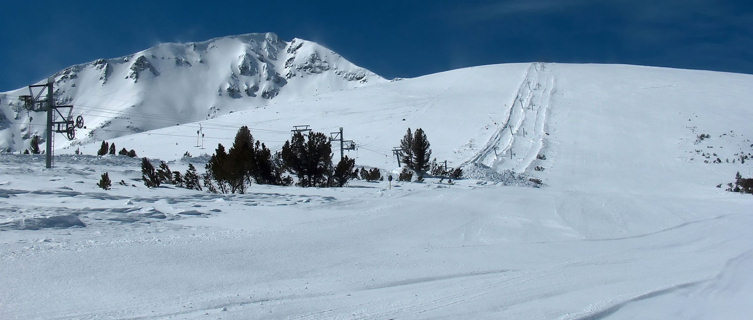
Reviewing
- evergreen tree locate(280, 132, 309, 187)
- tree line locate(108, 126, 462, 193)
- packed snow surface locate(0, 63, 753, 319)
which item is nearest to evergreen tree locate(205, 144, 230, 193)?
tree line locate(108, 126, 462, 193)

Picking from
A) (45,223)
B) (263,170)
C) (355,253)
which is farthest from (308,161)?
(355,253)

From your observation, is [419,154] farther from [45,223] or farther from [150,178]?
[45,223]

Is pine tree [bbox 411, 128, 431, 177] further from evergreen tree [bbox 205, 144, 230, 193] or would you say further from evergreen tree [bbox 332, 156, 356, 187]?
evergreen tree [bbox 205, 144, 230, 193]

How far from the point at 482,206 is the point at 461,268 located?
17.7ft

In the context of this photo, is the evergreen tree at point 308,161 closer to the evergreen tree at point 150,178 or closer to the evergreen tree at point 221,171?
the evergreen tree at point 221,171

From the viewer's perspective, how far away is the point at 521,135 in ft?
134

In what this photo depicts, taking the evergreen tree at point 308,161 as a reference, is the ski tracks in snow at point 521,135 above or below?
above

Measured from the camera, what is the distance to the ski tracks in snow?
33112 mm

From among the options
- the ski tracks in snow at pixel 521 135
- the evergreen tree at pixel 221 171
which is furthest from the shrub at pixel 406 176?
the evergreen tree at pixel 221 171

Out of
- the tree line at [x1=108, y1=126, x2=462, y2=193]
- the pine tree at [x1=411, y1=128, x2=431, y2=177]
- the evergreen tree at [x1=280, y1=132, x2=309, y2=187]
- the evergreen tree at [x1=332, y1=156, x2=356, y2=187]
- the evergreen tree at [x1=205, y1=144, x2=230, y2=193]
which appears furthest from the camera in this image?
the pine tree at [x1=411, y1=128, x2=431, y2=177]

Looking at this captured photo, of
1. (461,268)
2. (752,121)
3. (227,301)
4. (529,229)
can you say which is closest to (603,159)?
(752,121)

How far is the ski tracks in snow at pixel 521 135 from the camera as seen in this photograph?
1304 inches

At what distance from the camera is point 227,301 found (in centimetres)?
498

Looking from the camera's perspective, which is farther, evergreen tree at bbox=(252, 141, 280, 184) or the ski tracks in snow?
the ski tracks in snow
